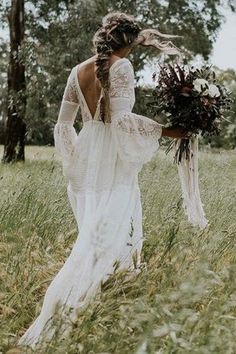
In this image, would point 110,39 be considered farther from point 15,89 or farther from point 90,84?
point 15,89

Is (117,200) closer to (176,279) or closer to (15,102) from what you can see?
(176,279)

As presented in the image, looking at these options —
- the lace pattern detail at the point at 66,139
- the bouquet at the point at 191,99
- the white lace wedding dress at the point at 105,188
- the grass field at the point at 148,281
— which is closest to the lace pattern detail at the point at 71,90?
the white lace wedding dress at the point at 105,188

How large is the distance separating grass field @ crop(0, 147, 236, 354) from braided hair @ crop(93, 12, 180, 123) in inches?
42.4

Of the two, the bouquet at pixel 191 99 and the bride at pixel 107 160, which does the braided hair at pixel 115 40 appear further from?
the bouquet at pixel 191 99

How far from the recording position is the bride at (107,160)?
186 inches

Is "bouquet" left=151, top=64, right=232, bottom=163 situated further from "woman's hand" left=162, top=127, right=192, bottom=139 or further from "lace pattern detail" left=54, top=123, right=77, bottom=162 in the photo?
"lace pattern detail" left=54, top=123, right=77, bottom=162

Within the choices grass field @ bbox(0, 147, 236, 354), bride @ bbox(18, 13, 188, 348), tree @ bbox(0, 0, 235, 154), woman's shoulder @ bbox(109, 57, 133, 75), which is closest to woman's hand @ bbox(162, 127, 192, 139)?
bride @ bbox(18, 13, 188, 348)

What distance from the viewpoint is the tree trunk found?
18.0m

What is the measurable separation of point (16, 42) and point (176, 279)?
1499 cm

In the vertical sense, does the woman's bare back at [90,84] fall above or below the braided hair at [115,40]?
below

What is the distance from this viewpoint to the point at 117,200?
4887 mm

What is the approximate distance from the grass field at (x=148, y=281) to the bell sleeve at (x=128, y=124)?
535mm

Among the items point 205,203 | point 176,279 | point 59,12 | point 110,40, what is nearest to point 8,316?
point 176,279

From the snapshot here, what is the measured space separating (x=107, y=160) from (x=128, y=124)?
11.9 inches
